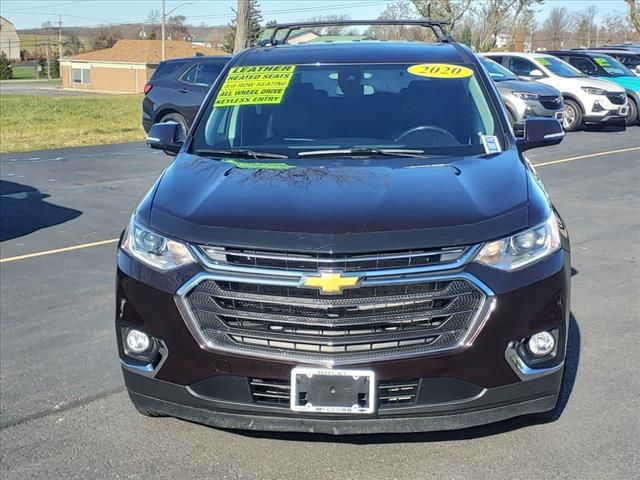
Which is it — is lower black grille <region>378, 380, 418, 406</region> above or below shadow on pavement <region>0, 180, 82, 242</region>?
above

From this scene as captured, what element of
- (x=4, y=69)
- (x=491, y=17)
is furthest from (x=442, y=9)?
(x=4, y=69)

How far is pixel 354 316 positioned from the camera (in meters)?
3.05

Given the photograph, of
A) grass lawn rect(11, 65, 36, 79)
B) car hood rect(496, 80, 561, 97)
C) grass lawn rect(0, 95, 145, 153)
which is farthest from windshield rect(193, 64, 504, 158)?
grass lawn rect(11, 65, 36, 79)

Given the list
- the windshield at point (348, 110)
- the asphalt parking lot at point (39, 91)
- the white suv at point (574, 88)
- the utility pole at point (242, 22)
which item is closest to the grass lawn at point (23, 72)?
the asphalt parking lot at point (39, 91)

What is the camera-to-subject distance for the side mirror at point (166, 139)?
15.8 ft

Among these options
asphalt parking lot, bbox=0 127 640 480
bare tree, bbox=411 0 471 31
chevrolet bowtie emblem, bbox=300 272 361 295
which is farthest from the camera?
bare tree, bbox=411 0 471 31

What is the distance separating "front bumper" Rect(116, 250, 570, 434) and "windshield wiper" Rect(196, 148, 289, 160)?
3.65 ft

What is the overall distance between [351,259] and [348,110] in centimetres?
175

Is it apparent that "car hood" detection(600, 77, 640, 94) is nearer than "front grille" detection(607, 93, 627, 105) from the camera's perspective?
No

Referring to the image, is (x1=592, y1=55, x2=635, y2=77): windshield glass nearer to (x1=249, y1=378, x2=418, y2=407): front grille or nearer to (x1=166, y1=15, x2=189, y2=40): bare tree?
(x1=249, y1=378, x2=418, y2=407): front grille

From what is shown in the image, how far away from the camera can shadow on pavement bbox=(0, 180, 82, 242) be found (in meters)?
8.66

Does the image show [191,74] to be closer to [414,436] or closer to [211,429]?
[211,429]

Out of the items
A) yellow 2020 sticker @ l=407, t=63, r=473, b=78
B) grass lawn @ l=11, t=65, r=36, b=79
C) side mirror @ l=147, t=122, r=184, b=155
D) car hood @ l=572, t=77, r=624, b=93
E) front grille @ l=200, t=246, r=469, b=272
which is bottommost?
grass lawn @ l=11, t=65, r=36, b=79

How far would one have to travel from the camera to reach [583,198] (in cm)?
1018
